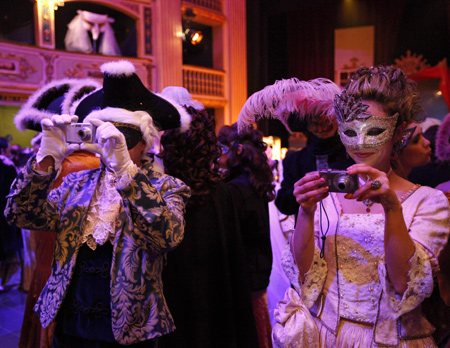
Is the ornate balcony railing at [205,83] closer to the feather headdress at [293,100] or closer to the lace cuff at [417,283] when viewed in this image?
the feather headdress at [293,100]

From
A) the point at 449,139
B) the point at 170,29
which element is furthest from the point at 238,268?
the point at 170,29

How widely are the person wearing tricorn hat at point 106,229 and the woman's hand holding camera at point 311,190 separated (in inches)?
17.5

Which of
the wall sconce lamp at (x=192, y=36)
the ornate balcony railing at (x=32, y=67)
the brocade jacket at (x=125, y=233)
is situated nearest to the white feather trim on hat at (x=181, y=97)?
the brocade jacket at (x=125, y=233)

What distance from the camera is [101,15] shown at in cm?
1010

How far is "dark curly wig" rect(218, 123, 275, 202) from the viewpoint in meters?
2.62

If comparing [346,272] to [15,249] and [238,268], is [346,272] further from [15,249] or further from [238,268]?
[15,249]

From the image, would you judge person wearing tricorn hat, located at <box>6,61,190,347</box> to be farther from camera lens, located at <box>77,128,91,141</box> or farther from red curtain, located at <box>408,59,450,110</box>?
red curtain, located at <box>408,59,450,110</box>

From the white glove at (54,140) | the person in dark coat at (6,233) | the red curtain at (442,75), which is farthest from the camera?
the red curtain at (442,75)

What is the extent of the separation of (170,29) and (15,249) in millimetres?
7004

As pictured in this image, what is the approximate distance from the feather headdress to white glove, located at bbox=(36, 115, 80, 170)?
63 centimetres

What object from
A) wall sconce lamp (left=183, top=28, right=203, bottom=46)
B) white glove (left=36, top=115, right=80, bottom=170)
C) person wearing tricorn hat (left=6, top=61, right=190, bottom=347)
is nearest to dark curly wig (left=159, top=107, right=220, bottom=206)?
person wearing tricorn hat (left=6, top=61, right=190, bottom=347)

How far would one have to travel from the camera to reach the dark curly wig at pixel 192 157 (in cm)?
189

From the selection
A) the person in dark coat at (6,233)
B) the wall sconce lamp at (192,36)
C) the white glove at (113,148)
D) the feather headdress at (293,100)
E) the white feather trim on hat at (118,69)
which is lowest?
the person in dark coat at (6,233)

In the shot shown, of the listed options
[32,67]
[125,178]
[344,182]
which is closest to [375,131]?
[344,182]
